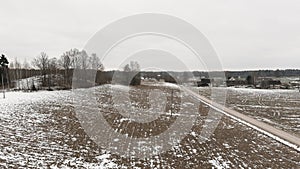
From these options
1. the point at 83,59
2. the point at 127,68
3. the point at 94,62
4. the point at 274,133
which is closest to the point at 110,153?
the point at 274,133

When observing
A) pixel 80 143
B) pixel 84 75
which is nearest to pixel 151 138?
pixel 80 143

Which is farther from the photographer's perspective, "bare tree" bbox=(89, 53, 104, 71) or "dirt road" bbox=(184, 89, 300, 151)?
"bare tree" bbox=(89, 53, 104, 71)

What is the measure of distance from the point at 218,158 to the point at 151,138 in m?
5.76

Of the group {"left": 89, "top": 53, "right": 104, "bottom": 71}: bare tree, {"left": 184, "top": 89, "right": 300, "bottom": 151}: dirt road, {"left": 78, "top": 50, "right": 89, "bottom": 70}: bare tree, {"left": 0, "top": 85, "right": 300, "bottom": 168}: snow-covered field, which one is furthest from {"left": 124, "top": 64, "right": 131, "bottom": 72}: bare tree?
{"left": 0, "top": 85, "right": 300, "bottom": 168}: snow-covered field

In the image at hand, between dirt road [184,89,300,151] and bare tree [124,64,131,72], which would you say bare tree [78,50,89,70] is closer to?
bare tree [124,64,131,72]

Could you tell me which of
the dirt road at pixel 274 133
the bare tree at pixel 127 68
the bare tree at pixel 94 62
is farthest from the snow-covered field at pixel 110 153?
the bare tree at pixel 94 62

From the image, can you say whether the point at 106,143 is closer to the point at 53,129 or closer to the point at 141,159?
the point at 141,159

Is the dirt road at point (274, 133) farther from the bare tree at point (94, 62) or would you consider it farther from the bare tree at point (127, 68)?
the bare tree at point (94, 62)

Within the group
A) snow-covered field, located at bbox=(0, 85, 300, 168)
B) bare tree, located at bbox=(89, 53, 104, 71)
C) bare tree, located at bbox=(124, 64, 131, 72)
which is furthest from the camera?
bare tree, located at bbox=(89, 53, 104, 71)

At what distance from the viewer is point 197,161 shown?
48.5 ft

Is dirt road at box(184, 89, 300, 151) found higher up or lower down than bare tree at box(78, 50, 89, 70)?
lower down

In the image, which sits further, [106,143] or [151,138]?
[151,138]

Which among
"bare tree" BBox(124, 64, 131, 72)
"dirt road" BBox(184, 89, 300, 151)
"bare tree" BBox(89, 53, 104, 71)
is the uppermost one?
"bare tree" BBox(89, 53, 104, 71)

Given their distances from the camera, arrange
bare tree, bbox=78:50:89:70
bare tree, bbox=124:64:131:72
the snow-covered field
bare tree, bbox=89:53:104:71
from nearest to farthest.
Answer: the snow-covered field < bare tree, bbox=124:64:131:72 < bare tree, bbox=78:50:89:70 < bare tree, bbox=89:53:104:71
